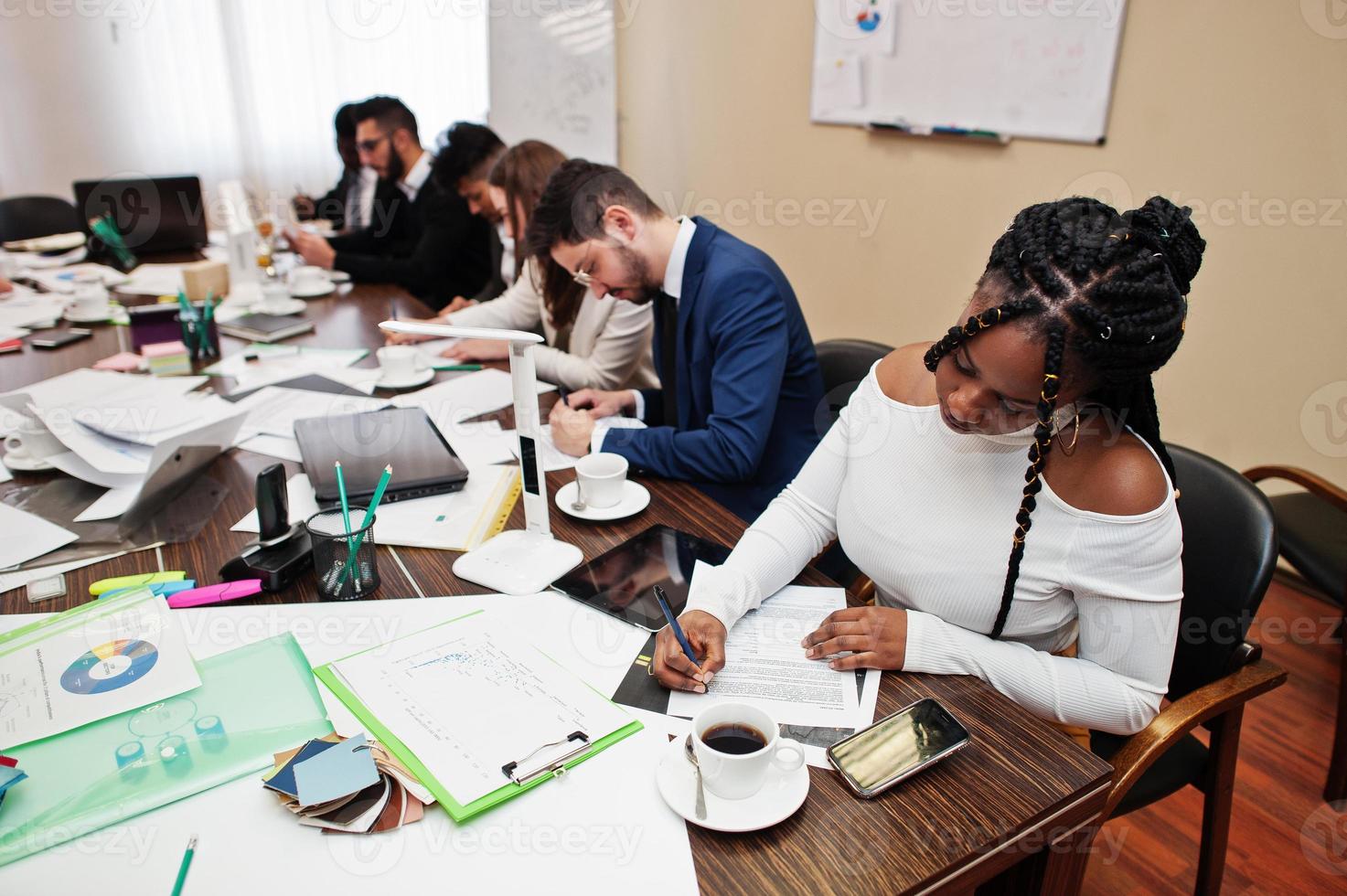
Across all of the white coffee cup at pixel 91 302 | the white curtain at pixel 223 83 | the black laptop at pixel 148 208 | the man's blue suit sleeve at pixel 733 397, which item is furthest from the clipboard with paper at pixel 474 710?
the white curtain at pixel 223 83

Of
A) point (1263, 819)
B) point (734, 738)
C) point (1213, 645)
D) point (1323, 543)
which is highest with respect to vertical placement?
point (734, 738)

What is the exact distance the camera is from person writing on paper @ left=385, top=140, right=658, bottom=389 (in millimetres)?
2166

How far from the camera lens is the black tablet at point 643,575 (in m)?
1.11

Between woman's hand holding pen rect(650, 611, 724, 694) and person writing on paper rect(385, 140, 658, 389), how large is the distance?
1.14 metres

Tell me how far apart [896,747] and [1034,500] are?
346 mm

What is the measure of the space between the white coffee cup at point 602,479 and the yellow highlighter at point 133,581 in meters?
0.56

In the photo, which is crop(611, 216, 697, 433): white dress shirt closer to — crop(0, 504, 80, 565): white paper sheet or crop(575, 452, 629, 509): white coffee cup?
crop(575, 452, 629, 509): white coffee cup

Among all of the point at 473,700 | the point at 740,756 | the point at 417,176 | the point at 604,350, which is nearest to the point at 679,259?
the point at 604,350

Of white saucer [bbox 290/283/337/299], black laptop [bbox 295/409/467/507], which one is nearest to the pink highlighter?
black laptop [bbox 295/409/467/507]

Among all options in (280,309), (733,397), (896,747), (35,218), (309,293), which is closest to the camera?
(896,747)

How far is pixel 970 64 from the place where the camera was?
8.38ft

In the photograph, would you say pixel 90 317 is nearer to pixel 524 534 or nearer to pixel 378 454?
pixel 378 454

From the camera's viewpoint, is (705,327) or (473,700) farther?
(705,327)

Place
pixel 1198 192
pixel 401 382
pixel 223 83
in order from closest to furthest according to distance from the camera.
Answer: pixel 401 382
pixel 1198 192
pixel 223 83
